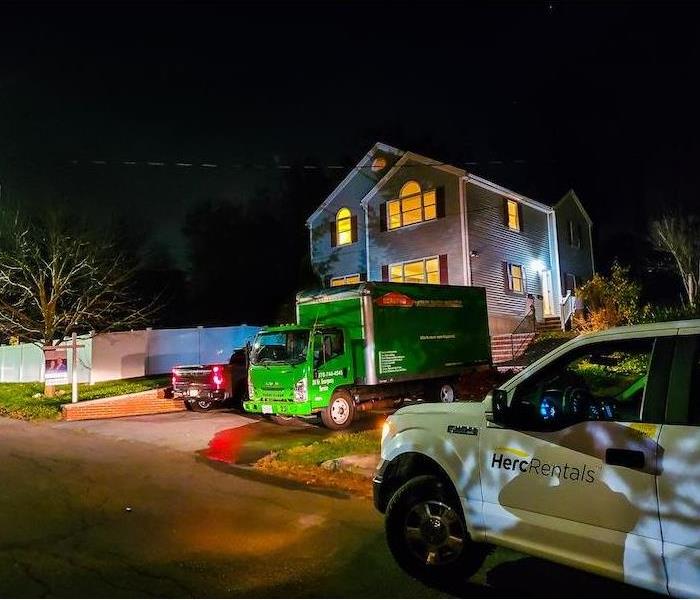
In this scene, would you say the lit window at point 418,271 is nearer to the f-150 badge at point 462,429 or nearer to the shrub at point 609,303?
the shrub at point 609,303

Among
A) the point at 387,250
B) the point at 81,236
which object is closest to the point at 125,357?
the point at 81,236

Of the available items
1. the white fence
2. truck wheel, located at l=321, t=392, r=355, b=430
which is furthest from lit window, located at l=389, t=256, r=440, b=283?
truck wheel, located at l=321, t=392, r=355, b=430

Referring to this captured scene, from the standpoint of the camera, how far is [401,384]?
14078mm

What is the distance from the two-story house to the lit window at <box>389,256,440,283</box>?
0.13 ft

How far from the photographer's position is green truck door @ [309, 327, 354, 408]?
12.3m

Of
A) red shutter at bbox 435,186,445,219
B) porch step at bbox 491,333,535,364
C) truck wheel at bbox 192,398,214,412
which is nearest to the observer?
truck wheel at bbox 192,398,214,412

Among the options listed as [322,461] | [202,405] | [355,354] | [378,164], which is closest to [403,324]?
[355,354]

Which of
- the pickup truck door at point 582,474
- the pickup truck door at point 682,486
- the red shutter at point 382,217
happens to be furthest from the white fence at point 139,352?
the pickup truck door at point 682,486

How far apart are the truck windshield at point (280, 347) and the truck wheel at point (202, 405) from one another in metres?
3.70

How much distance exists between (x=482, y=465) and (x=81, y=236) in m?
21.8

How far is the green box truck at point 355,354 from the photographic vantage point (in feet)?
40.8

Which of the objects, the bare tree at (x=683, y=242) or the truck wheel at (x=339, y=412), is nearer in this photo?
the truck wheel at (x=339, y=412)

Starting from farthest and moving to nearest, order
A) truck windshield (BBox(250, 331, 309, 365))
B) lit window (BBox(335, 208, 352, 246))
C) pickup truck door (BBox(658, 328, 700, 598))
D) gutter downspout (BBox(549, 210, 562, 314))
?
lit window (BBox(335, 208, 352, 246))
gutter downspout (BBox(549, 210, 562, 314))
truck windshield (BBox(250, 331, 309, 365))
pickup truck door (BBox(658, 328, 700, 598))

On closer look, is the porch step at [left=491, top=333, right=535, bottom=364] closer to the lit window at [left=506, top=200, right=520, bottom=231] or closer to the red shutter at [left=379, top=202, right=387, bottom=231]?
the lit window at [left=506, top=200, right=520, bottom=231]
